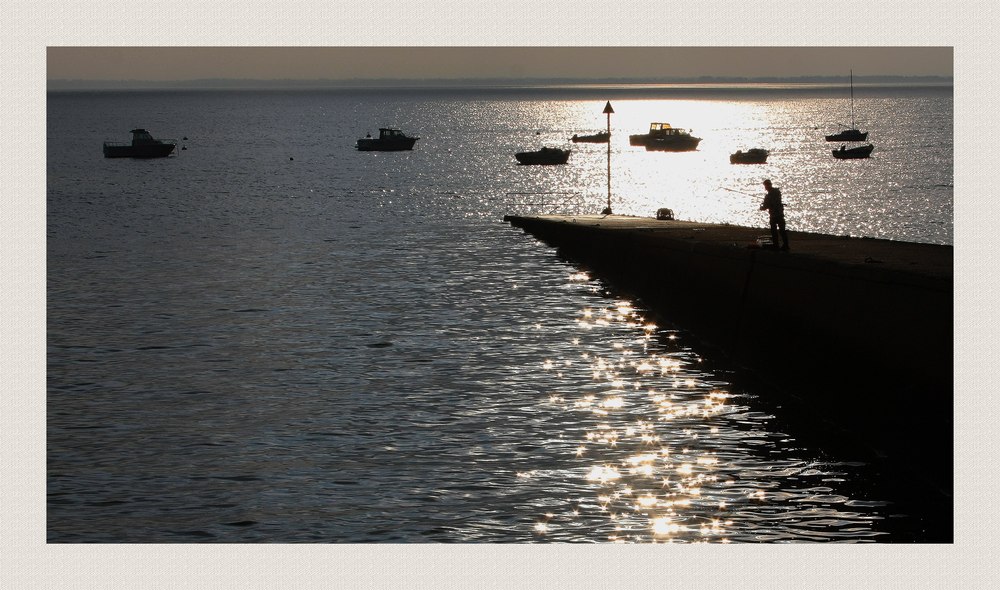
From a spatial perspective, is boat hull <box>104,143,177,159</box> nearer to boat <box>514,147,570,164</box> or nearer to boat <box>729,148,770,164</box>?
boat <box>514,147,570,164</box>

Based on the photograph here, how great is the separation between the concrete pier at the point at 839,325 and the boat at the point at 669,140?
414 ft

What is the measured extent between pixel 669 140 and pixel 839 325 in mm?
142445

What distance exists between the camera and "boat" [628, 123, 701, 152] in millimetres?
159875

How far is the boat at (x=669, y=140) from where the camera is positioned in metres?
160

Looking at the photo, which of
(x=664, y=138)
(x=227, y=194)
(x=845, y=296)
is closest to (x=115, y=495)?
(x=845, y=296)

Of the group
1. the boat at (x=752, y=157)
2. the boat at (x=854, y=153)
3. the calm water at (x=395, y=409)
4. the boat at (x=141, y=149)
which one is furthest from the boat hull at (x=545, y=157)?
the calm water at (x=395, y=409)

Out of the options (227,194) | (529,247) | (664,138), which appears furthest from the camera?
(664,138)

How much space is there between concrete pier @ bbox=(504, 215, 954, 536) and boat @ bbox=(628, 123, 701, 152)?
4973 inches

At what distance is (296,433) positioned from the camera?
21.0 metres

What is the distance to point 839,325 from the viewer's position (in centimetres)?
2272

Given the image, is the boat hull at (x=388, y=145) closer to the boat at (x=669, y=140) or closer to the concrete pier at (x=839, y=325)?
the boat at (x=669, y=140)

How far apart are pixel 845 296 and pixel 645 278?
44.9ft

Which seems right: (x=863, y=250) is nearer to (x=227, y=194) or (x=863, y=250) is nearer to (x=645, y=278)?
(x=645, y=278)

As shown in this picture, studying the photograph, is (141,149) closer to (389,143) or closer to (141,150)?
(141,150)
